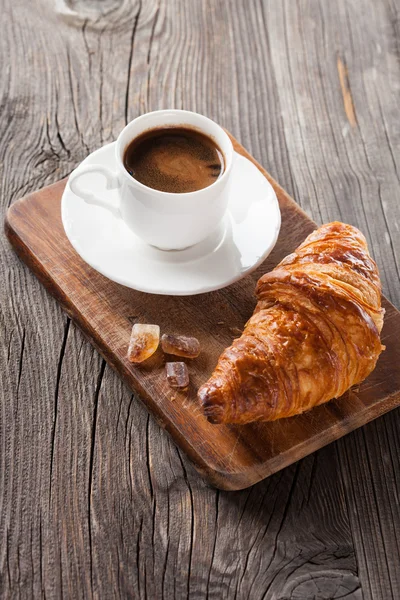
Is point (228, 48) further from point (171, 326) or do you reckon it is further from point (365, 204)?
point (171, 326)

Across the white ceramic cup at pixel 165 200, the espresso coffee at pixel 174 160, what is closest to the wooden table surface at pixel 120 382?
the white ceramic cup at pixel 165 200

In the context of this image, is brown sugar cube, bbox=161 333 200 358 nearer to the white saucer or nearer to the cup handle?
the white saucer

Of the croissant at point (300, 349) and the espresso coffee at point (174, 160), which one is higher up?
the espresso coffee at point (174, 160)

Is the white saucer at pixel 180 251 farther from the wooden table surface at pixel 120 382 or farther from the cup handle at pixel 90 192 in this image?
the wooden table surface at pixel 120 382

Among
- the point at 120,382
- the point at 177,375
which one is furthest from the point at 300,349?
the point at 120,382

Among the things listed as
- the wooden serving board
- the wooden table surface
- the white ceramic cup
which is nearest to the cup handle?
the white ceramic cup

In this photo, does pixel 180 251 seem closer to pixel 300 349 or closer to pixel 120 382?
pixel 120 382
